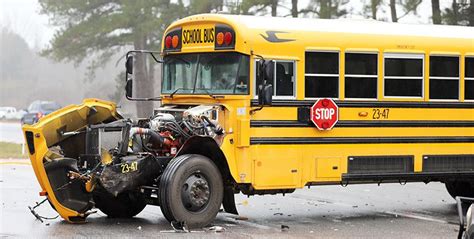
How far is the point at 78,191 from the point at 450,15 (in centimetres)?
1826

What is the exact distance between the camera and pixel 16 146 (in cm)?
2842

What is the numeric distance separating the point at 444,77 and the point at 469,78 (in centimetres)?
43

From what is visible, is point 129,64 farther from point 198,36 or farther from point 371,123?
point 371,123

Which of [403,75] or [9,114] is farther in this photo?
[9,114]

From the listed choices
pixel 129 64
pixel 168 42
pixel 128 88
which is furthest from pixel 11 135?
pixel 168 42

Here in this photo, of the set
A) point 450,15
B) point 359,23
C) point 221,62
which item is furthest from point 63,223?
point 450,15

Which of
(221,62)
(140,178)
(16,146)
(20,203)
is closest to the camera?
(140,178)

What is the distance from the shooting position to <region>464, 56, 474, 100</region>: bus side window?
40.9 ft

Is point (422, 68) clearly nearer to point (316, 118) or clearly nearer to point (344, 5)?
point (316, 118)

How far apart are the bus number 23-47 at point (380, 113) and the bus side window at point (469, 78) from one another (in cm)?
139

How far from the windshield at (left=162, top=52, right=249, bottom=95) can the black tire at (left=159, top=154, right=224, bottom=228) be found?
106cm

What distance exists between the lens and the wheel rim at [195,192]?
10547mm

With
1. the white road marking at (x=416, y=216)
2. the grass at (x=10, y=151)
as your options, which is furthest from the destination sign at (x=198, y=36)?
the grass at (x=10, y=151)

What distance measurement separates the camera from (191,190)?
10.6 metres
